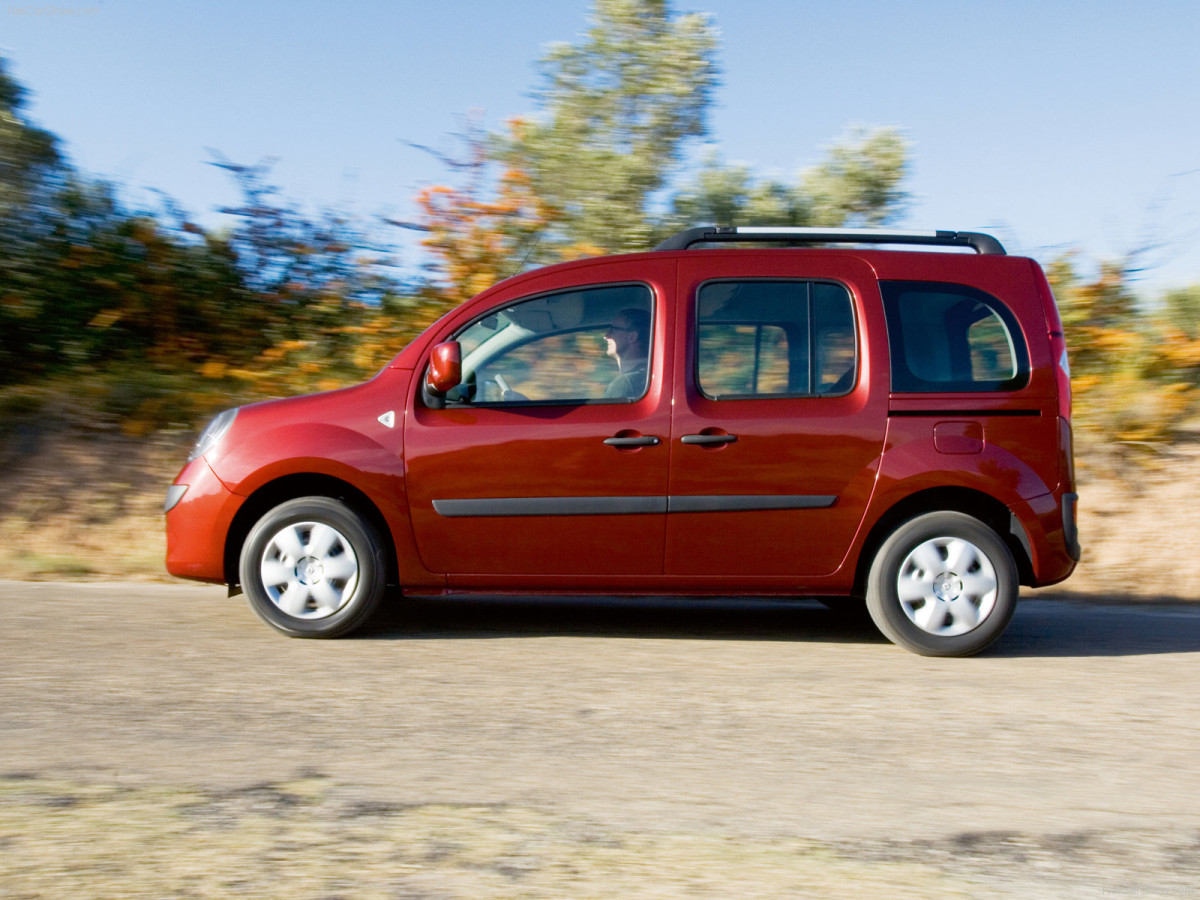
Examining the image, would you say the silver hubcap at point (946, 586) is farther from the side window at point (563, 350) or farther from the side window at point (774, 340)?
the side window at point (563, 350)

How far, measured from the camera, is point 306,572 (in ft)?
18.9

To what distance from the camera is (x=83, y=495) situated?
9023mm

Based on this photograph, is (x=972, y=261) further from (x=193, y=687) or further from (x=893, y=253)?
(x=193, y=687)

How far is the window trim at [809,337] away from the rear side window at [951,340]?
162mm

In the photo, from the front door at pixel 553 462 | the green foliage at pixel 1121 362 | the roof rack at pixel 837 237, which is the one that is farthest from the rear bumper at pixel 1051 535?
the green foliage at pixel 1121 362

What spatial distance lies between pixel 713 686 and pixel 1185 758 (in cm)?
176

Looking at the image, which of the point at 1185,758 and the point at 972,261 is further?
the point at 972,261

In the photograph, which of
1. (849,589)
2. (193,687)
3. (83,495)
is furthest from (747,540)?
(83,495)

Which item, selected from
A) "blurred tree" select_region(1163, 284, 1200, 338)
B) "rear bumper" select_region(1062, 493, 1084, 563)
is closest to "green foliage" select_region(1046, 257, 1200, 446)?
"blurred tree" select_region(1163, 284, 1200, 338)

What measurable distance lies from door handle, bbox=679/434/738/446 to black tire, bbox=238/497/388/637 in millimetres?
1547

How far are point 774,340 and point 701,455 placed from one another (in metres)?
0.67

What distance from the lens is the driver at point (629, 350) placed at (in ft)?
18.9

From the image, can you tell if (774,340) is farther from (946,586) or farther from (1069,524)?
(1069,524)

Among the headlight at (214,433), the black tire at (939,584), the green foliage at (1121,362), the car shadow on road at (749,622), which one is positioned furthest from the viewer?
the green foliage at (1121,362)
